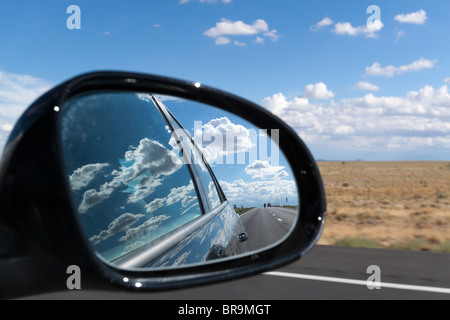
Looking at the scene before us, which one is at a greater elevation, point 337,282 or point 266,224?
point 266,224

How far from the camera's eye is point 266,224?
7.14 feet

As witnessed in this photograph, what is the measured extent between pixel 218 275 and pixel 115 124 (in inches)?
29.7

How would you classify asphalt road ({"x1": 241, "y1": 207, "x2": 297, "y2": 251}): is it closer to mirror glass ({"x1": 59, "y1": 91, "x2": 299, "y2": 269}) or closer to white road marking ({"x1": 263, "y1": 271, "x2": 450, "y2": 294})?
mirror glass ({"x1": 59, "y1": 91, "x2": 299, "y2": 269})

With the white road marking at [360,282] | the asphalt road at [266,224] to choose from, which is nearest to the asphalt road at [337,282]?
the white road marking at [360,282]

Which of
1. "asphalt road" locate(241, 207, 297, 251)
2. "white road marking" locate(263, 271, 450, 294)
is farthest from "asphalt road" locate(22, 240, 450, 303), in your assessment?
"asphalt road" locate(241, 207, 297, 251)

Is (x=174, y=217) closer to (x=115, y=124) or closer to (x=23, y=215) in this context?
(x=115, y=124)

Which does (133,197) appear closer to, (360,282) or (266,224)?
(266,224)

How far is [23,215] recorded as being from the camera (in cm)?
116

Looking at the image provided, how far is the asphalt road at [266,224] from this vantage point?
2213mm

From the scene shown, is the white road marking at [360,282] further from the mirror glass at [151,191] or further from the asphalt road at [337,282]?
the mirror glass at [151,191]

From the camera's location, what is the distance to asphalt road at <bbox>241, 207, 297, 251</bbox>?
2.21 meters

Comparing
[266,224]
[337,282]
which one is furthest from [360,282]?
[266,224]
